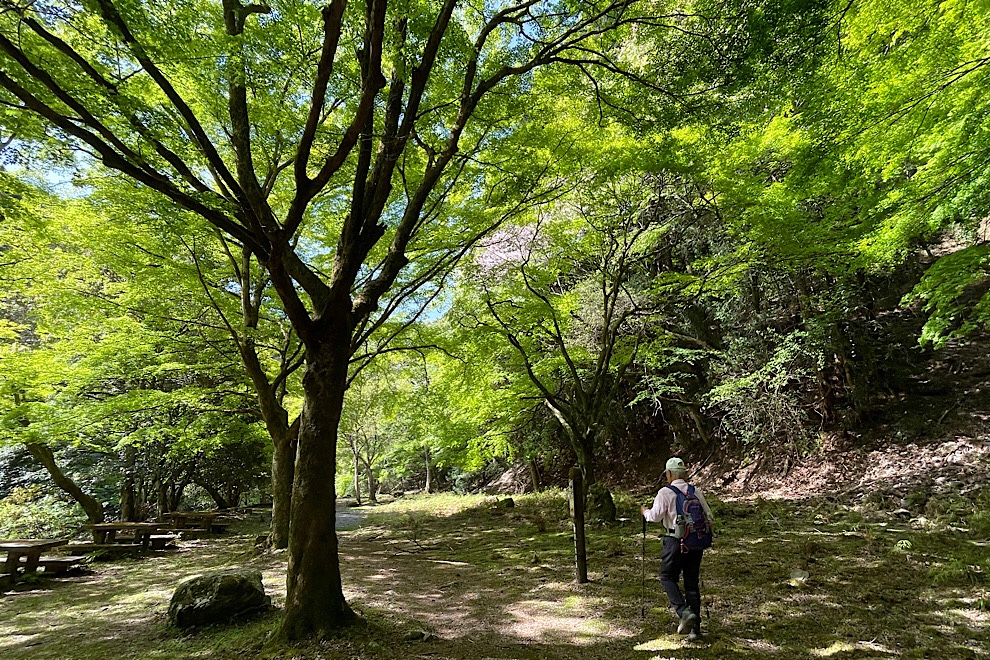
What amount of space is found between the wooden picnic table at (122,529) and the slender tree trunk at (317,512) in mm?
8167

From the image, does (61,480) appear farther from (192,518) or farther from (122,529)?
(192,518)

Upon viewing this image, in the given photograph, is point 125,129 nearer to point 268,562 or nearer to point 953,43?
point 268,562

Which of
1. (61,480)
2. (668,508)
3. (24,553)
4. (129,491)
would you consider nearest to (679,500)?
(668,508)

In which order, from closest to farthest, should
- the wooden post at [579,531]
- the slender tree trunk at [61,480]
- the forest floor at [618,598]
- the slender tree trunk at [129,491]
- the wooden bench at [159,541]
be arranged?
the forest floor at [618,598] → the wooden post at [579,531] → the wooden bench at [159,541] → the slender tree trunk at [61,480] → the slender tree trunk at [129,491]

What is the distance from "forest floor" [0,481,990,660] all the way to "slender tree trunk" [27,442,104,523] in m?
3.57

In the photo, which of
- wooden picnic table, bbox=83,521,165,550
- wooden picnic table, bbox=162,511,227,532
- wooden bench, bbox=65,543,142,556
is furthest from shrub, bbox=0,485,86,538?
wooden bench, bbox=65,543,142,556

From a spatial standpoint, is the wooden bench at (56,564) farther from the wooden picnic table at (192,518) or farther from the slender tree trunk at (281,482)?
the wooden picnic table at (192,518)

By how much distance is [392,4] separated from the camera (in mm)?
4238

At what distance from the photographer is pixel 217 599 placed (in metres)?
4.53

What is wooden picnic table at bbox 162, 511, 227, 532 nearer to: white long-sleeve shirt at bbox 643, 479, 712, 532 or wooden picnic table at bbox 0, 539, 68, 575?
wooden picnic table at bbox 0, 539, 68, 575

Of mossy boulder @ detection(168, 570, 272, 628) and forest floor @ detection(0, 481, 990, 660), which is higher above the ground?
mossy boulder @ detection(168, 570, 272, 628)

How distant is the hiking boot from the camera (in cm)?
371

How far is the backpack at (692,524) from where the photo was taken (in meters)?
3.76

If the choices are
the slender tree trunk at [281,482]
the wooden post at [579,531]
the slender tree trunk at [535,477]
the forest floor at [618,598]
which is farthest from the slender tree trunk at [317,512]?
the slender tree trunk at [535,477]
